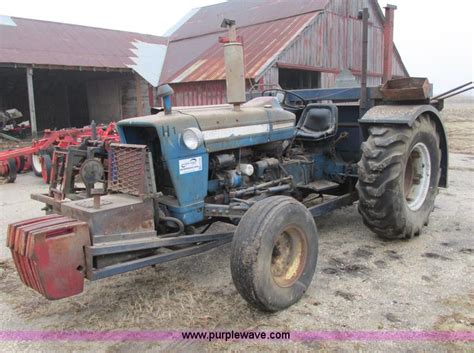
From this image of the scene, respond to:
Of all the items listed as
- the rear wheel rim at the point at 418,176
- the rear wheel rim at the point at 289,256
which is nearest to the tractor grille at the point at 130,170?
the rear wheel rim at the point at 289,256

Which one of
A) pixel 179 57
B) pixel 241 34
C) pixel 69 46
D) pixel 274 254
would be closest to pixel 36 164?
pixel 274 254

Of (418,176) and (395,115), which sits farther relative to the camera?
(418,176)

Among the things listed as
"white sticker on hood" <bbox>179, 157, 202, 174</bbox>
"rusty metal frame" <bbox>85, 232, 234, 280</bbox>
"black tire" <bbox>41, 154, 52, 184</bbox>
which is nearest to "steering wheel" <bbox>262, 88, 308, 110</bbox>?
"white sticker on hood" <bbox>179, 157, 202, 174</bbox>

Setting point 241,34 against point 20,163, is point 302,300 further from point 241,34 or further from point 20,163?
point 241,34

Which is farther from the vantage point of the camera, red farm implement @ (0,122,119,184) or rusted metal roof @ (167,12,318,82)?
rusted metal roof @ (167,12,318,82)

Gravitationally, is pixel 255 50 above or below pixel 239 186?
above

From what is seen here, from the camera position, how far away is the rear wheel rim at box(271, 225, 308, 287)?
325 centimetres

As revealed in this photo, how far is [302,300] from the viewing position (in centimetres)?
333

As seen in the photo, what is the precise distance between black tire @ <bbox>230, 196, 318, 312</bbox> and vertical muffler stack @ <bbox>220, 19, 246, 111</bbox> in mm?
1121

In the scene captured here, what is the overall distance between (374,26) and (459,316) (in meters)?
16.6

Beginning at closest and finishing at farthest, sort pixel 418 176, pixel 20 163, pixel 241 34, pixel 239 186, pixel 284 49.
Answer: pixel 239 186 < pixel 418 176 < pixel 20 163 < pixel 284 49 < pixel 241 34

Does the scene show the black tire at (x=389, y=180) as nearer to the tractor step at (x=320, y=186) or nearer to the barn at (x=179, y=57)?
the tractor step at (x=320, y=186)

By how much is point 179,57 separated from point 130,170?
1550 cm

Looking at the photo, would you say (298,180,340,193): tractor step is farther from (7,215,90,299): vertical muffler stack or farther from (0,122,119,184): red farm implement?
(0,122,119,184): red farm implement
